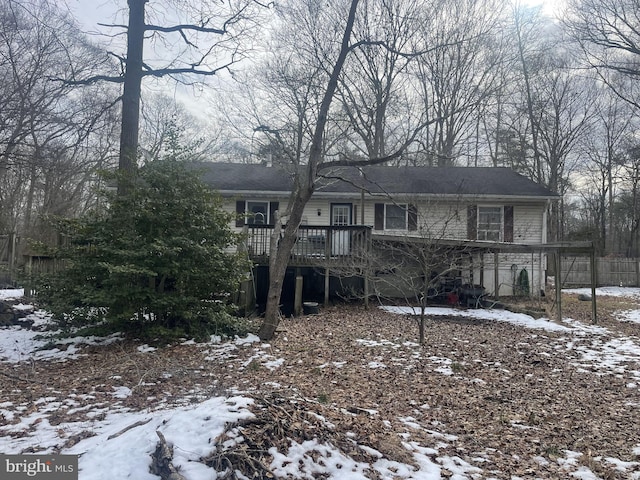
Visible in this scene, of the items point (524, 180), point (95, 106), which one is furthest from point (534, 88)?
point (95, 106)

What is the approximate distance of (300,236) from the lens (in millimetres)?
11711

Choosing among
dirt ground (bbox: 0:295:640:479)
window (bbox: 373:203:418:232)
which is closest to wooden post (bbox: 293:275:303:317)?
→ dirt ground (bbox: 0:295:640:479)

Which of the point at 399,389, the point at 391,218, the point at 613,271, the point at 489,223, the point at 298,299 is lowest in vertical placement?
the point at 399,389

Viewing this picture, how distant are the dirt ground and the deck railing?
3.26 metres

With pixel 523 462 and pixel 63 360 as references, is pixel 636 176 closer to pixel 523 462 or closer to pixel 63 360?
pixel 523 462

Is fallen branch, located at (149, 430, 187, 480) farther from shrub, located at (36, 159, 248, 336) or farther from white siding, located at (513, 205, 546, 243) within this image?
white siding, located at (513, 205, 546, 243)

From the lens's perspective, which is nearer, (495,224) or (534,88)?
(495,224)

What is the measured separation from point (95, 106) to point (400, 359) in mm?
10160

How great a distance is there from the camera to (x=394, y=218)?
51.2 feet

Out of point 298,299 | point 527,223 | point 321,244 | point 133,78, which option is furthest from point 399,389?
point 527,223

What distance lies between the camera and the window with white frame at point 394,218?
15492 mm

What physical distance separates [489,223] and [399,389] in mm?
11747

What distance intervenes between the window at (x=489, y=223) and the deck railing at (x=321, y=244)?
6.07 metres

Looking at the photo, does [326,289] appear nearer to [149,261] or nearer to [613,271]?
[149,261]
